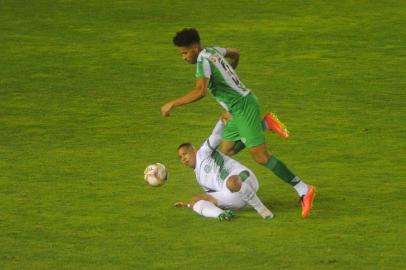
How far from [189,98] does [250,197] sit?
3.94 ft

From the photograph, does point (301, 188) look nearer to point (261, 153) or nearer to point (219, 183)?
point (261, 153)

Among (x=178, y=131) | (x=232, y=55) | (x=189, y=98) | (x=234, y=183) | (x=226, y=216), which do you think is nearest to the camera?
(x=189, y=98)

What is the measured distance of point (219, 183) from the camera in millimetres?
12445

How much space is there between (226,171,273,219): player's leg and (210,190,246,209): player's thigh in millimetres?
103

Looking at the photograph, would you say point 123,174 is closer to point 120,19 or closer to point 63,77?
point 63,77

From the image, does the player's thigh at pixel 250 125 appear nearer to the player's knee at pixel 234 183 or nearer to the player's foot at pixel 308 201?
the player's knee at pixel 234 183

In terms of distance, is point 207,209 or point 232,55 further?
point 232,55

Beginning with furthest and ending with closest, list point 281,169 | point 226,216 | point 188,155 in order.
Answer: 1. point 188,155
2. point 281,169
3. point 226,216

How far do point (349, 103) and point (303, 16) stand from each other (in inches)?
247

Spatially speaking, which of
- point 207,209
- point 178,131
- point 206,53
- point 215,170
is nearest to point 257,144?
point 215,170

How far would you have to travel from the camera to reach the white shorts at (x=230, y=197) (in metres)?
12.3

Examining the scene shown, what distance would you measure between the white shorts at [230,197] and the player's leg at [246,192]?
59mm

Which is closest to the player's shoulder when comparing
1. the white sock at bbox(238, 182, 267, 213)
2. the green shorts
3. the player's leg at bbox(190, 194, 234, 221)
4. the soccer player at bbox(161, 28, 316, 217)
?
the soccer player at bbox(161, 28, 316, 217)

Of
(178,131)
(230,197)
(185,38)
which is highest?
(185,38)
